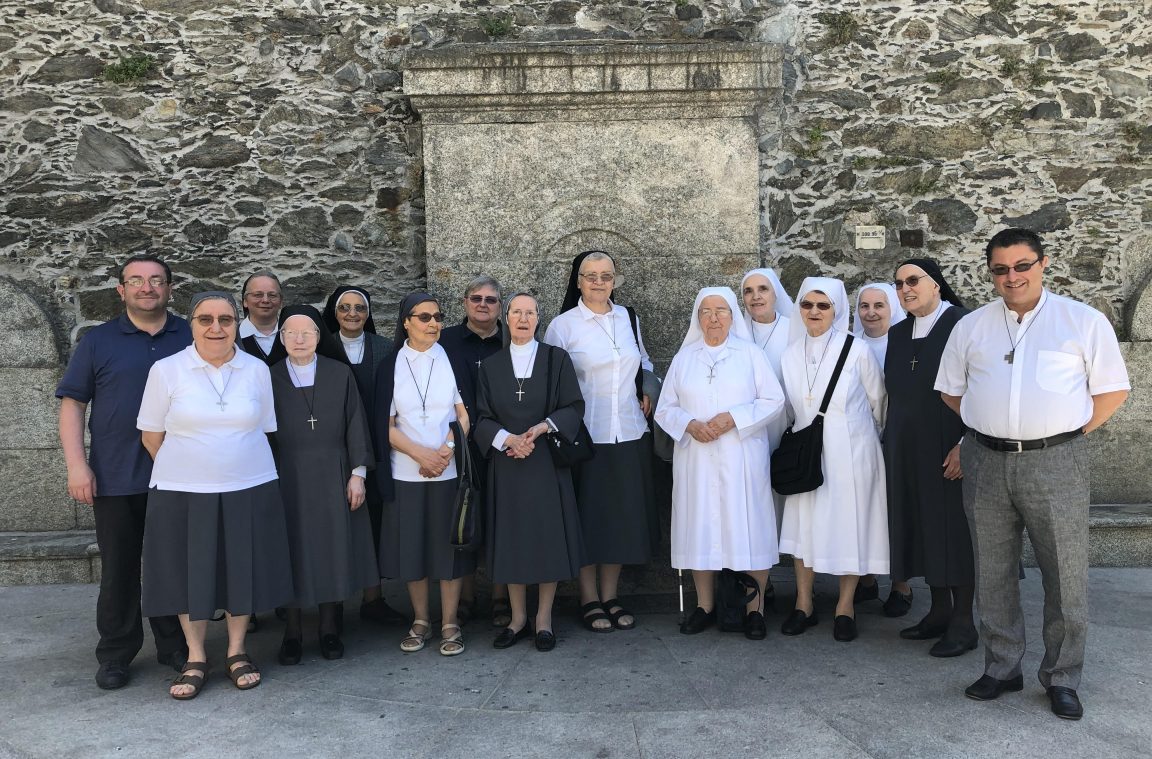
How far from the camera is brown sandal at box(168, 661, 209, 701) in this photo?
3.67 meters

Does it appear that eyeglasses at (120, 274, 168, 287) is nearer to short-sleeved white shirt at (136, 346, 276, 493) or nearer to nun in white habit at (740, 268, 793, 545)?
short-sleeved white shirt at (136, 346, 276, 493)

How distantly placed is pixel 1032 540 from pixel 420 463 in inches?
90.4

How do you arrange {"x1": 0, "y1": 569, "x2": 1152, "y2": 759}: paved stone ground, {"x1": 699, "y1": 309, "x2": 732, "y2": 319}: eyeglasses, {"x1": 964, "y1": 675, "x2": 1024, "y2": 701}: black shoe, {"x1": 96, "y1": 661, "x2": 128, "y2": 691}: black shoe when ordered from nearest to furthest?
{"x1": 0, "y1": 569, "x2": 1152, "y2": 759}: paved stone ground < {"x1": 964, "y1": 675, "x2": 1024, "y2": 701}: black shoe < {"x1": 96, "y1": 661, "x2": 128, "y2": 691}: black shoe < {"x1": 699, "y1": 309, "x2": 732, "y2": 319}: eyeglasses

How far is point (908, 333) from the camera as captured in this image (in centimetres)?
424

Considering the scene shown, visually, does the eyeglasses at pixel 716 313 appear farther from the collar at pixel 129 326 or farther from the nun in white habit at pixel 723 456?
the collar at pixel 129 326

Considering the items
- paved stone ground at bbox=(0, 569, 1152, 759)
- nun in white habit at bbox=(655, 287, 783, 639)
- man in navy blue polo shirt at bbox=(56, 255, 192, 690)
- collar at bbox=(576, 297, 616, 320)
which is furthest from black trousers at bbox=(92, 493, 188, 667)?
nun in white habit at bbox=(655, 287, 783, 639)

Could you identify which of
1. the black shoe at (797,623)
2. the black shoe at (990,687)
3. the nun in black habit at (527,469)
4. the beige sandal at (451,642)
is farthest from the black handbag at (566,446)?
the black shoe at (990,687)

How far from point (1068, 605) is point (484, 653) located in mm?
2187

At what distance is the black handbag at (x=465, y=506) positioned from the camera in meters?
4.04

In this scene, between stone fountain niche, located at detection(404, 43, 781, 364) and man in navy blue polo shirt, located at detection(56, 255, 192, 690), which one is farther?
stone fountain niche, located at detection(404, 43, 781, 364)

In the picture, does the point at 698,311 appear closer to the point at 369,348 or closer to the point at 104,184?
the point at 369,348

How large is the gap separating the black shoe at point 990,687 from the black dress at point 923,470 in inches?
23.5

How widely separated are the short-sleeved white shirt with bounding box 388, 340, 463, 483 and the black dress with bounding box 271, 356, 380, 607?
0.59 feet

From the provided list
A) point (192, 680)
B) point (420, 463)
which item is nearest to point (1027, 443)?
point (420, 463)
